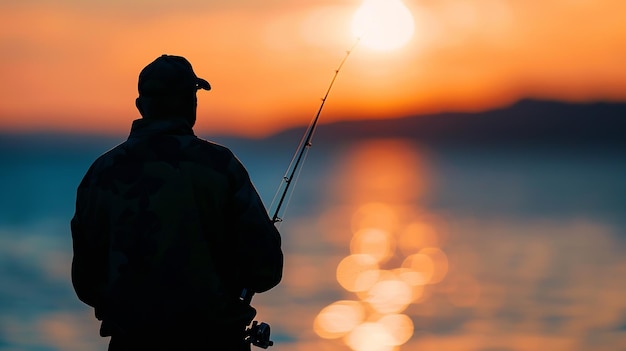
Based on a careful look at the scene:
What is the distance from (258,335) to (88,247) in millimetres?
710

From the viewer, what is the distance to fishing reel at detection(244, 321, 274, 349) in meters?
5.04

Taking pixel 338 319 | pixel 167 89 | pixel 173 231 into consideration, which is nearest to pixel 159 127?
pixel 167 89

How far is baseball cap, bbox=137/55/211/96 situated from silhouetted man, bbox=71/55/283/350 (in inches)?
0.5

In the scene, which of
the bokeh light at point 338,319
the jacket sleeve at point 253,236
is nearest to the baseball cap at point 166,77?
the jacket sleeve at point 253,236

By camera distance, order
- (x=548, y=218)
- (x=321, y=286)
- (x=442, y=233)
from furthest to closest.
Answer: (x=548, y=218)
(x=442, y=233)
(x=321, y=286)

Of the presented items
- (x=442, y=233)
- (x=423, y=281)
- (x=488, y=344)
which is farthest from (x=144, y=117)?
(x=442, y=233)

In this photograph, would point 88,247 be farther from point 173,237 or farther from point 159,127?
point 159,127

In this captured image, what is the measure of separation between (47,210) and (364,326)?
56.7ft

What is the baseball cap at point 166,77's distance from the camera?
483 cm

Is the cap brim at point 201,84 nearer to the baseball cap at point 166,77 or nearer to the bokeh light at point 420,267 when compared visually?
the baseball cap at point 166,77

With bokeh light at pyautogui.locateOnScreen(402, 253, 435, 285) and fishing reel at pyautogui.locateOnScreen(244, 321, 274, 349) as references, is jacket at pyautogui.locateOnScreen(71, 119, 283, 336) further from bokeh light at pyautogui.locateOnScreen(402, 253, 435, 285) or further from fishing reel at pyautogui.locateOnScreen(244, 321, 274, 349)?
bokeh light at pyautogui.locateOnScreen(402, 253, 435, 285)

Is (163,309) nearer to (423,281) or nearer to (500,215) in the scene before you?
(423,281)

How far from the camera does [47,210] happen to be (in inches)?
1190

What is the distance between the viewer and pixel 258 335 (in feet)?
16.7
